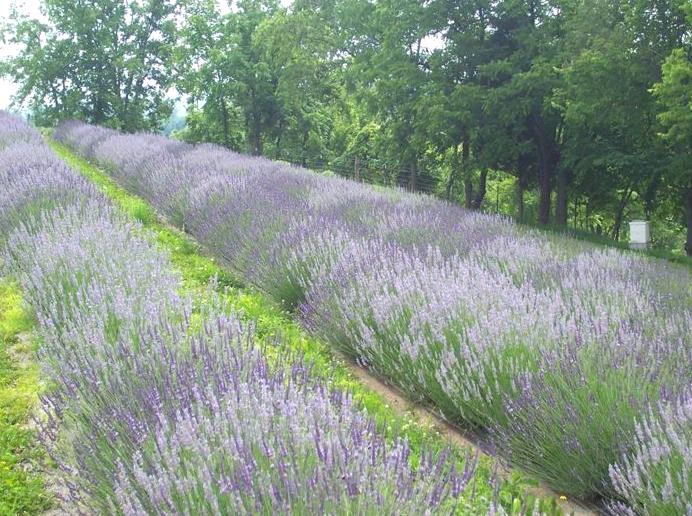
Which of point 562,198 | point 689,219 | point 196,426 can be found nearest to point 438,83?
point 562,198

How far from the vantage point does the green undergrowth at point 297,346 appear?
2766mm

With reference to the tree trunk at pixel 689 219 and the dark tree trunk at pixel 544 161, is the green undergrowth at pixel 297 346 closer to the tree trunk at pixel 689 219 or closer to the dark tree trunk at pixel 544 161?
the dark tree trunk at pixel 544 161

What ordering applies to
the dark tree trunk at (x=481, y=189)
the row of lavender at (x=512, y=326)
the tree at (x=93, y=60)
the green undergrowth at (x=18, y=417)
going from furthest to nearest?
the tree at (x=93, y=60) < the dark tree trunk at (x=481, y=189) < the row of lavender at (x=512, y=326) < the green undergrowth at (x=18, y=417)

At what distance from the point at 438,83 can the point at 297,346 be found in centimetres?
1144

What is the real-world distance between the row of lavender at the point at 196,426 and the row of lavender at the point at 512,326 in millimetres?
599

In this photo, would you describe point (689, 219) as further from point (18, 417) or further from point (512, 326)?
point (18, 417)

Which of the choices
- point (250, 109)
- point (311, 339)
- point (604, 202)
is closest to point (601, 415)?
point (311, 339)

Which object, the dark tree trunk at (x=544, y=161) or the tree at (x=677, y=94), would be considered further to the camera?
the dark tree trunk at (x=544, y=161)

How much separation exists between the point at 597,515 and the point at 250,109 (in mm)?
19211

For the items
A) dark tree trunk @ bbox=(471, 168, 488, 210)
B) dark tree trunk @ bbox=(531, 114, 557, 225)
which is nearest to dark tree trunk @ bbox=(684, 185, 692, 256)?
dark tree trunk @ bbox=(531, 114, 557, 225)

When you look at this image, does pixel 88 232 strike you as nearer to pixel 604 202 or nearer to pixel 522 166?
pixel 522 166

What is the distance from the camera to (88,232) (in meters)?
4.77

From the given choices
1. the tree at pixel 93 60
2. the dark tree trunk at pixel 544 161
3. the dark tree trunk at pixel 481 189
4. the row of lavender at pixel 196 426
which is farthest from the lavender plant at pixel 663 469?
the tree at pixel 93 60

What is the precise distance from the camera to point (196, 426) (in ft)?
6.68
